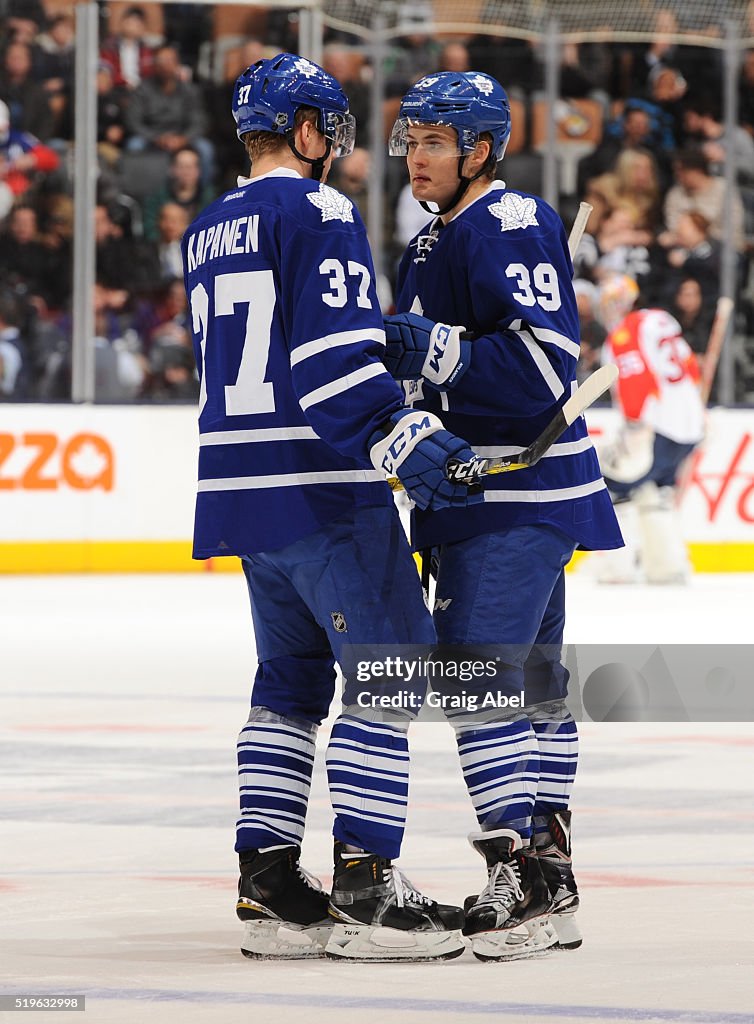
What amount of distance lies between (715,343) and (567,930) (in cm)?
1032

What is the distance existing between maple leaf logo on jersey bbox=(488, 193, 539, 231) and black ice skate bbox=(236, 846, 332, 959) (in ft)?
3.66

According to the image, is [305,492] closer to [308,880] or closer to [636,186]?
[308,880]

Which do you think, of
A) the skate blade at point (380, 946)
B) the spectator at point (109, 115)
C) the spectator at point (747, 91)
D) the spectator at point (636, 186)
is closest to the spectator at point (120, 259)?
the spectator at point (109, 115)

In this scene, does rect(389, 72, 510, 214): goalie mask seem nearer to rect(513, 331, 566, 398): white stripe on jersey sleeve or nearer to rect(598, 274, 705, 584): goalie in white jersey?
rect(513, 331, 566, 398): white stripe on jersey sleeve

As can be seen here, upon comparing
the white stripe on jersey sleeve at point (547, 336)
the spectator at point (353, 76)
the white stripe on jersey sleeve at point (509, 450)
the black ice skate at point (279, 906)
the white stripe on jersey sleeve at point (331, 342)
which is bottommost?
the black ice skate at point (279, 906)

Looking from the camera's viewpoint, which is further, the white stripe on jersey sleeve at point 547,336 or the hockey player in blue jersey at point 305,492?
the white stripe on jersey sleeve at point 547,336

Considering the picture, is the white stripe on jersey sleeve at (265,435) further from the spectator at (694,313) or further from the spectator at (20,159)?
A: the spectator at (694,313)

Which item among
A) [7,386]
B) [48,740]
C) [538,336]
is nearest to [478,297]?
[538,336]

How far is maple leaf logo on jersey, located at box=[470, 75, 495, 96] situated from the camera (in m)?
3.84

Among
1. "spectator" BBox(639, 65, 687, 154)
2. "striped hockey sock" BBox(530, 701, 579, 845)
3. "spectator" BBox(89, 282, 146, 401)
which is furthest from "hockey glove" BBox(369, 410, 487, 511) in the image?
"spectator" BBox(639, 65, 687, 154)

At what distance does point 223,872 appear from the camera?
432 cm

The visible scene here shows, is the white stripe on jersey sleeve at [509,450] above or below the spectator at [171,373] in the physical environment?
below

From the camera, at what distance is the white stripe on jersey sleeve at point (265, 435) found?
11.9ft

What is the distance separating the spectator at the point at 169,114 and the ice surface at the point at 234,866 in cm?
553
